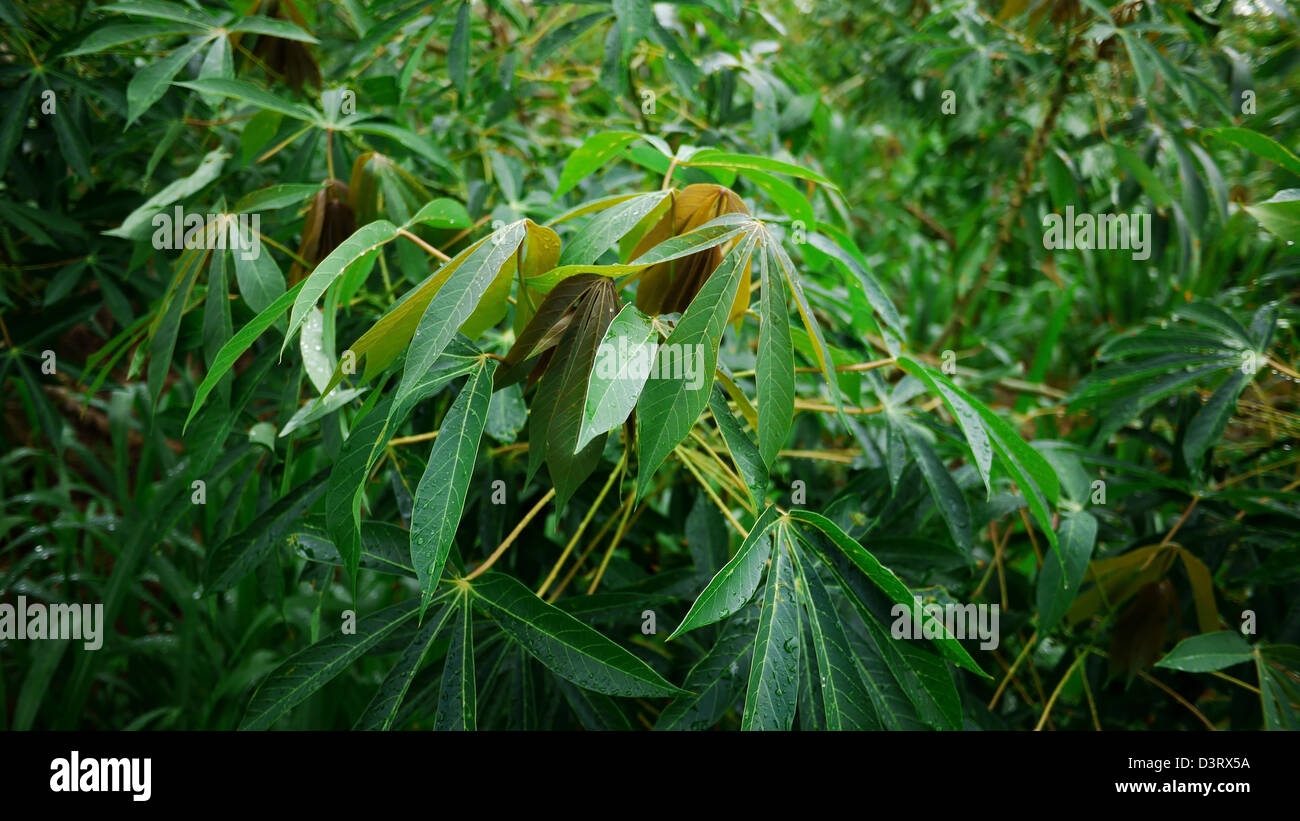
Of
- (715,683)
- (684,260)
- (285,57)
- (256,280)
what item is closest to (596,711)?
(715,683)

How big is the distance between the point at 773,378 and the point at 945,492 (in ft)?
1.50

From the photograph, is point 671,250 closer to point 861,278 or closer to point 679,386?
point 679,386

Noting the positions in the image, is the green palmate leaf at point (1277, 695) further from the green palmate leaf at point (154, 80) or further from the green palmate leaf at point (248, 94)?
the green palmate leaf at point (154, 80)

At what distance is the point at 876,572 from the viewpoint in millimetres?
708

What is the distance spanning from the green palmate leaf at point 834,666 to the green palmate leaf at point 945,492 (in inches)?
12.1

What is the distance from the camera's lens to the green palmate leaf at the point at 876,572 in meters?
0.70

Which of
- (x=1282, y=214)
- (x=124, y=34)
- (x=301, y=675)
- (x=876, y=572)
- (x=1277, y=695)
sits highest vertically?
(x=124, y=34)

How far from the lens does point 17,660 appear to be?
5.62 feet

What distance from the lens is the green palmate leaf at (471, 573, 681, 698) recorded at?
72cm

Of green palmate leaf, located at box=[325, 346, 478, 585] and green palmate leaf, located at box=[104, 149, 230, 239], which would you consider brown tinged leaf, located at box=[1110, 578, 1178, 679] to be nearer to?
green palmate leaf, located at box=[325, 346, 478, 585]

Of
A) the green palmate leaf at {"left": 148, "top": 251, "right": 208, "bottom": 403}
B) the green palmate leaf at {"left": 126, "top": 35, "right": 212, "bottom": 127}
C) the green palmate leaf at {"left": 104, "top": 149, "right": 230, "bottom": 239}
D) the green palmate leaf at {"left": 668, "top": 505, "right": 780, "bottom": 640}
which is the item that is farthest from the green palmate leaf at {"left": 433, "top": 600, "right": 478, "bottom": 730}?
the green palmate leaf at {"left": 126, "top": 35, "right": 212, "bottom": 127}
